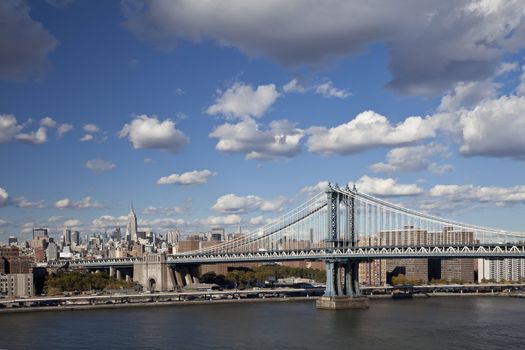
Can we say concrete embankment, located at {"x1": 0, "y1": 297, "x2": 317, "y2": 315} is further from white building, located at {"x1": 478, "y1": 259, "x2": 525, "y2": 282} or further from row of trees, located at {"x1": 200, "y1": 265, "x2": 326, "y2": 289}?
white building, located at {"x1": 478, "y1": 259, "x2": 525, "y2": 282}

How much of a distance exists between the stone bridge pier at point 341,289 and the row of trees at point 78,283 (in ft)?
78.9

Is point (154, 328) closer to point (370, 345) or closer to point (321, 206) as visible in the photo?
point (370, 345)

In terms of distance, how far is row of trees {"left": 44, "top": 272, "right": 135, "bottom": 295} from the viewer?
64688mm

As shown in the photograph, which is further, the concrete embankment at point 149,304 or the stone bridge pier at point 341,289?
the concrete embankment at point 149,304

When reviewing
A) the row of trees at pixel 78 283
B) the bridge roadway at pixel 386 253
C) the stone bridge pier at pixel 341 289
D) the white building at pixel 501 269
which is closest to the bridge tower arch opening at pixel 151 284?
the row of trees at pixel 78 283

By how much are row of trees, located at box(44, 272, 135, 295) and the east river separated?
51.6 ft

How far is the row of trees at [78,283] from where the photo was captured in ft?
212

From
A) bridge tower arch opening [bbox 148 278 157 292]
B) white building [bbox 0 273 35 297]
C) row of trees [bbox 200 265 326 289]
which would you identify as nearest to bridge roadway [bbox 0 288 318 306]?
white building [bbox 0 273 35 297]

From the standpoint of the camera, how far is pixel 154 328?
Result: 125 feet

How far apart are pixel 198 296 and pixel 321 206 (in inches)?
530

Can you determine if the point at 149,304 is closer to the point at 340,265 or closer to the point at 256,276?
the point at 340,265

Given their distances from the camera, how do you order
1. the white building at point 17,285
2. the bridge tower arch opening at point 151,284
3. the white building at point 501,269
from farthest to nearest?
the white building at point 501,269 < the bridge tower arch opening at point 151,284 < the white building at point 17,285

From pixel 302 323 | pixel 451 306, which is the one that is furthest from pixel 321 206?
pixel 302 323

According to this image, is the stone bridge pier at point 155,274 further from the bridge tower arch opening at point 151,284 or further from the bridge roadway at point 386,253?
the bridge roadway at point 386,253
